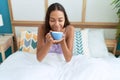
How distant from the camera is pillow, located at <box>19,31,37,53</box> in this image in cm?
228

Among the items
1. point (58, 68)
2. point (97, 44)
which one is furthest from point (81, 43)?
A: point (58, 68)

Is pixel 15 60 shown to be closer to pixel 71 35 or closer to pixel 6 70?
pixel 6 70

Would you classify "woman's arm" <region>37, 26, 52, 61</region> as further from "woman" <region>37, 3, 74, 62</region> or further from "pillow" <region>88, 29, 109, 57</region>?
"pillow" <region>88, 29, 109, 57</region>

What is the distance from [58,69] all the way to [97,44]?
78 centimetres

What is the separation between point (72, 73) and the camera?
5.39ft

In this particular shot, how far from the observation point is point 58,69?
5.76 ft

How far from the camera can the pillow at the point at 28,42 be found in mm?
2281

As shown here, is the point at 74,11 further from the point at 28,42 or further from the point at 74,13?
the point at 28,42

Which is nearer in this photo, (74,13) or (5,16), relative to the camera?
(74,13)

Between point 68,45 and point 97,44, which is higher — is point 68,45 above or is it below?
above

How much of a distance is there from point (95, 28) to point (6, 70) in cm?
139

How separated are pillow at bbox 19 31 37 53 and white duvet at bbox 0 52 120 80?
13.9 inches

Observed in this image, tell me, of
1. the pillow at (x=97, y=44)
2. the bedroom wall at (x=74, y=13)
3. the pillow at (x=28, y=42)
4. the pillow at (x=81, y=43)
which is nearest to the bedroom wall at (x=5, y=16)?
the bedroom wall at (x=74, y=13)

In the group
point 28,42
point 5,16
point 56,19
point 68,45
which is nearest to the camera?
point 56,19
